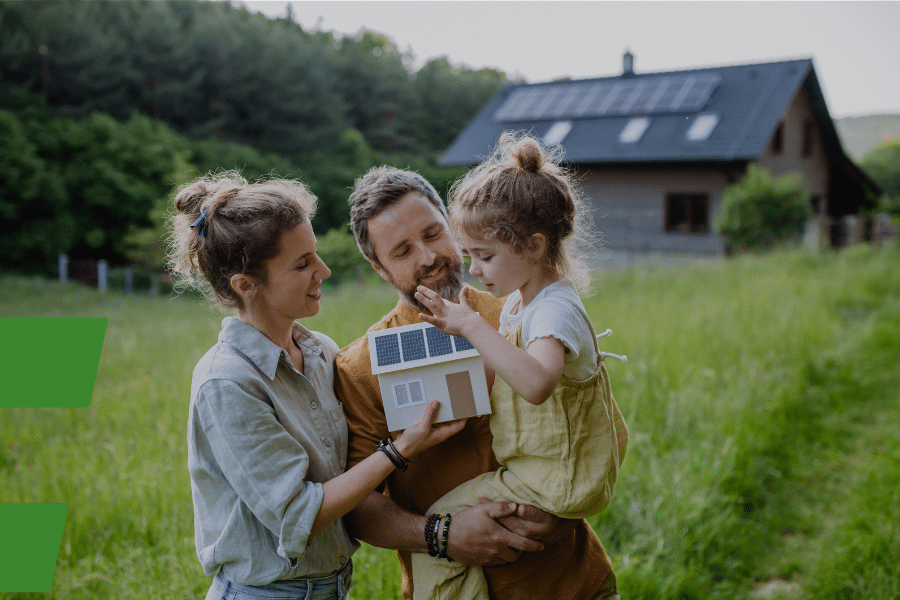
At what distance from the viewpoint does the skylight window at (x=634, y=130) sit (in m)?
15.5

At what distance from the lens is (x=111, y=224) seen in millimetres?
14562

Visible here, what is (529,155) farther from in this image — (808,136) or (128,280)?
(808,136)

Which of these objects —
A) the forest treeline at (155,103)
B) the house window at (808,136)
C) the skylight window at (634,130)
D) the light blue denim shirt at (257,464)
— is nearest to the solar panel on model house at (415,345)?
the light blue denim shirt at (257,464)

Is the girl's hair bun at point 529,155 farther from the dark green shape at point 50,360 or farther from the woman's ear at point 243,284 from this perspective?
the dark green shape at point 50,360

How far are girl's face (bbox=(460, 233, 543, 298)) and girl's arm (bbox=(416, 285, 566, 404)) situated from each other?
187 millimetres

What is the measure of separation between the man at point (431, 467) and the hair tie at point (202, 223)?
490 mm

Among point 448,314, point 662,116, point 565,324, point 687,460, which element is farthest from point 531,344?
point 662,116

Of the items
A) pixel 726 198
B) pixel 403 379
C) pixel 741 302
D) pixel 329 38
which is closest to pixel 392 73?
pixel 329 38

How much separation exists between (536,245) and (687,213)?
16.2 meters

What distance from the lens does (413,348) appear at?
4.63 feet

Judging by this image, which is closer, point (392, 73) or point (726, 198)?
point (392, 73)

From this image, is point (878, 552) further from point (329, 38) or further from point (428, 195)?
point (329, 38)

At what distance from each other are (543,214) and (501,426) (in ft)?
1.63

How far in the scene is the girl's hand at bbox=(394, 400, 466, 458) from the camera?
1316mm
